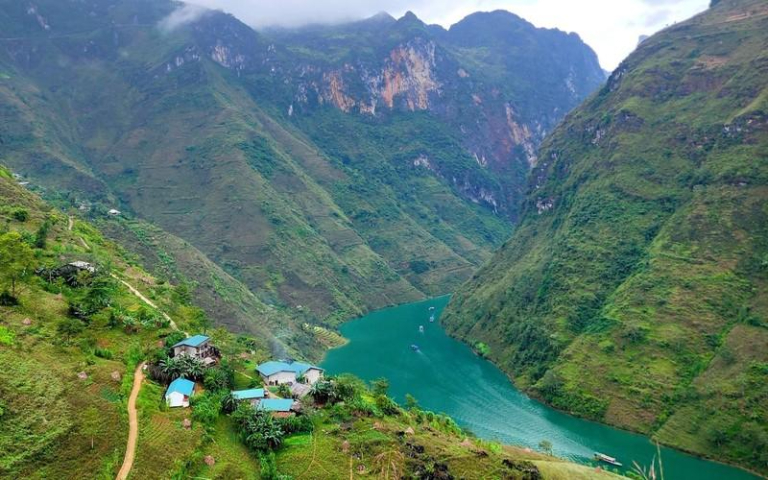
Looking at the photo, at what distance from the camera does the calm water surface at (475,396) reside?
247 feet

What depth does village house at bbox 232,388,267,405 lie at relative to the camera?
48750 mm

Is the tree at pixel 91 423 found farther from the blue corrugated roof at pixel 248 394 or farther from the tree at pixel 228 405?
the blue corrugated roof at pixel 248 394

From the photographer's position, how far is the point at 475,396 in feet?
320

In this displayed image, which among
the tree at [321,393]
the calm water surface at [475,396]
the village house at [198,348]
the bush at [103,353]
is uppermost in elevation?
the tree at [321,393]

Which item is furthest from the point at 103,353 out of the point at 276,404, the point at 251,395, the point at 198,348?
the point at 276,404

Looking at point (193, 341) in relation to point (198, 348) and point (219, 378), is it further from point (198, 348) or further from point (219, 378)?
point (219, 378)

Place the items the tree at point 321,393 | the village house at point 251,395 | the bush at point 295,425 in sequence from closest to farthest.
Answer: the bush at point 295,425 < the village house at point 251,395 < the tree at point 321,393

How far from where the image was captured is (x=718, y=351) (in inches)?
3346

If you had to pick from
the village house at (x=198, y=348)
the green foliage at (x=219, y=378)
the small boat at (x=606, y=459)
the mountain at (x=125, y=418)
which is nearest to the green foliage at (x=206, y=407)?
the mountain at (x=125, y=418)

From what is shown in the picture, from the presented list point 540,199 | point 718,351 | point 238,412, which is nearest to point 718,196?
point 718,351

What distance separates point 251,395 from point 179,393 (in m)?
6.37

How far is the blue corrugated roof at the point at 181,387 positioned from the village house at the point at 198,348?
591cm

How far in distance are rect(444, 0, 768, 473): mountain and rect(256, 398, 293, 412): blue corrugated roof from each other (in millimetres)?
55837

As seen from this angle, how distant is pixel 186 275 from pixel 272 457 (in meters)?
80.5
